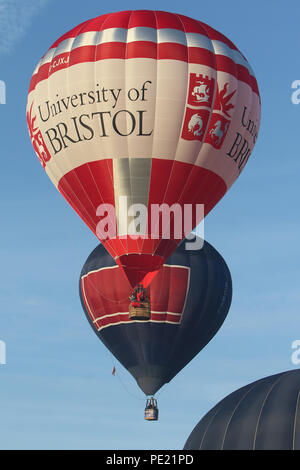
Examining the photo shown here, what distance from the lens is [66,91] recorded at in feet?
122

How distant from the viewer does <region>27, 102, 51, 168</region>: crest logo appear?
38.3 m

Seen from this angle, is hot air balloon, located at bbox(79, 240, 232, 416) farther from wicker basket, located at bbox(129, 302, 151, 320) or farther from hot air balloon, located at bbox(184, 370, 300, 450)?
hot air balloon, located at bbox(184, 370, 300, 450)

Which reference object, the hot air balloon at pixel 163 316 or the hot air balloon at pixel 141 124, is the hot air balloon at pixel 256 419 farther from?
the hot air balloon at pixel 163 316

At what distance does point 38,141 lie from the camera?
38500 mm

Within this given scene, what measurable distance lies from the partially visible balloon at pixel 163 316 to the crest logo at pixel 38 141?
24.8 feet

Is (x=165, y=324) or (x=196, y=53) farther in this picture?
(x=165, y=324)

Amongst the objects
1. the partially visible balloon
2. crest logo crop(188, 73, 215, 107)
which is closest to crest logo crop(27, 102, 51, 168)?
crest logo crop(188, 73, 215, 107)

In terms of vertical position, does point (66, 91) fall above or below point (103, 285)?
above

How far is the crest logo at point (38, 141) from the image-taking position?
1507 inches

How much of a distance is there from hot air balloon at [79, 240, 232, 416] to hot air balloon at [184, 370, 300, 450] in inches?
361

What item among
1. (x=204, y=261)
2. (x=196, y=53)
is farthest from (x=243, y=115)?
(x=204, y=261)

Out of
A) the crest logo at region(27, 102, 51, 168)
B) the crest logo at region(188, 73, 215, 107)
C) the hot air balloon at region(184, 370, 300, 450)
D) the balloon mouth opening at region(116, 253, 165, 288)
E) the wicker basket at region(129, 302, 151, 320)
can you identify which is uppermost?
the crest logo at region(188, 73, 215, 107)

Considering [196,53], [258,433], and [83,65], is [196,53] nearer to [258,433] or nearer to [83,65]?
[83,65]

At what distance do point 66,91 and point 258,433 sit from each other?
10.9 metres
